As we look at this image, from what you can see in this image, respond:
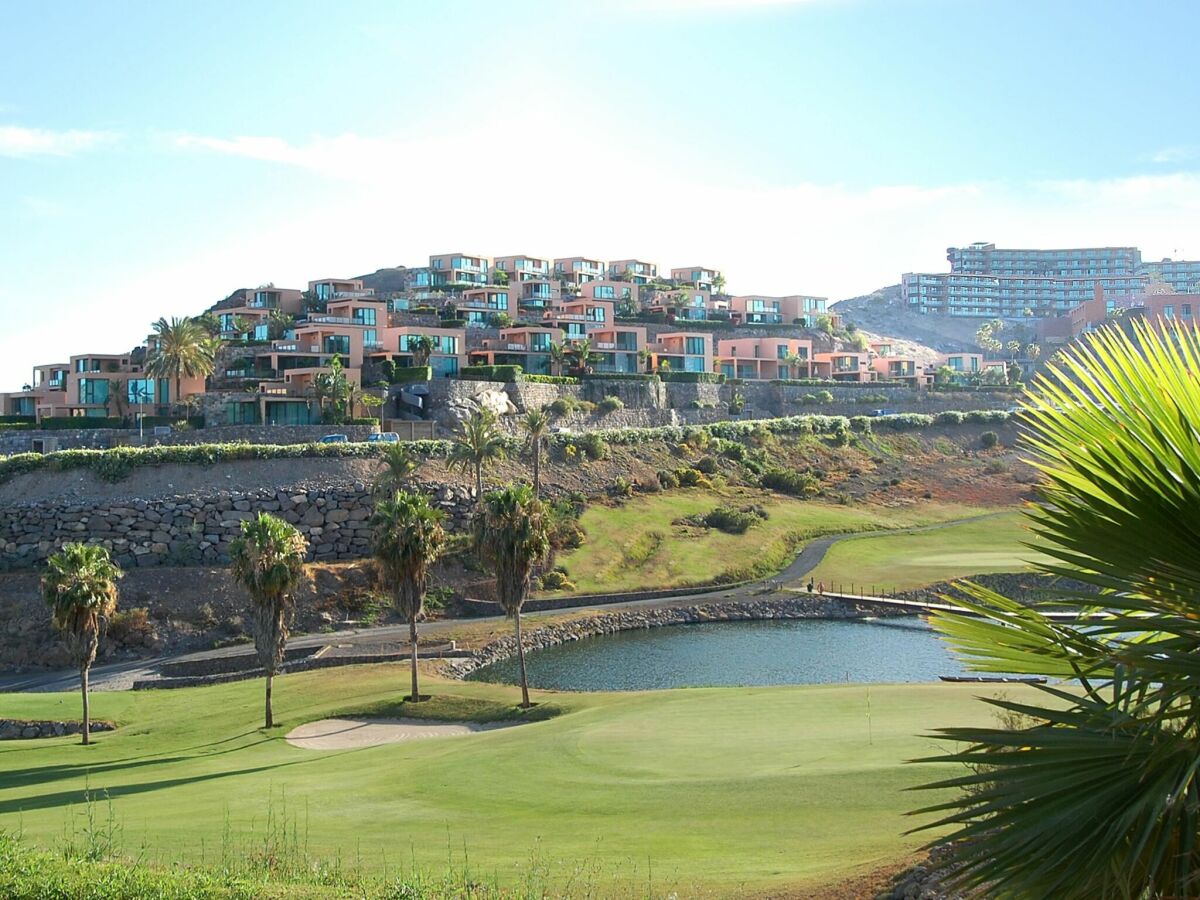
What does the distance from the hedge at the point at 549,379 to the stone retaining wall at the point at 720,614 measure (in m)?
34.7

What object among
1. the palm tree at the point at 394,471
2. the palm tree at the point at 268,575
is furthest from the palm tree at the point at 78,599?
the palm tree at the point at 394,471

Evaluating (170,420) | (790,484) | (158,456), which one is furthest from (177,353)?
(790,484)

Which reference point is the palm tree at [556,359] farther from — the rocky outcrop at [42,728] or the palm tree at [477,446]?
the rocky outcrop at [42,728]

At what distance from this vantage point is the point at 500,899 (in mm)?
13266

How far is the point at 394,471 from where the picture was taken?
61.5 metres

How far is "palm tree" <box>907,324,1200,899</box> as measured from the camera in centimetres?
525

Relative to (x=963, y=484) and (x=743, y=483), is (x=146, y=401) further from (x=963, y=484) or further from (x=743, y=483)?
(x=963, y=484)

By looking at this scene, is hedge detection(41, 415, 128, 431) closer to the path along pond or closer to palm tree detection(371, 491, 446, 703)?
the path along pond

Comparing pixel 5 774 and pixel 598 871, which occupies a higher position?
pixel 598 871

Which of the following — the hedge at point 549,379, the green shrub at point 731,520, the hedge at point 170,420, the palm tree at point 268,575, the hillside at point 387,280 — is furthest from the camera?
the hillside at point 387,280

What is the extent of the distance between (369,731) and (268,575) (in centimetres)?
628

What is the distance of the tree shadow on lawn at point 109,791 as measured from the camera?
81.2 feet

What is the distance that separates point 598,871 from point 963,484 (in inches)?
3174

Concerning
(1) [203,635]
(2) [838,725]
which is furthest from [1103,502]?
(1) [203,635]
